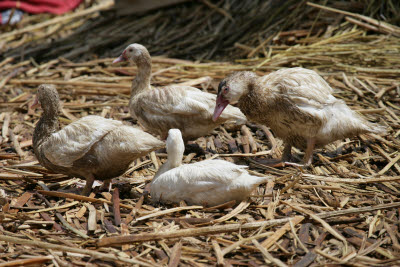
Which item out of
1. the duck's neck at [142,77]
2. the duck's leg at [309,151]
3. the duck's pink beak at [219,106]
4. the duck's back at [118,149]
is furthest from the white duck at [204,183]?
the duck's neck at [142,77]

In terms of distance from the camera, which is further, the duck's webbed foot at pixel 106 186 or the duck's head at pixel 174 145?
the duck's webbed foot at pixel 106 186

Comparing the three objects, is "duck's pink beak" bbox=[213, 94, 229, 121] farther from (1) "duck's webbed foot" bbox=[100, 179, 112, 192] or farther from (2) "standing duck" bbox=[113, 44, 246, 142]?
(1) "duck's webbed foot" bbox=[100, 179, 112, 192]

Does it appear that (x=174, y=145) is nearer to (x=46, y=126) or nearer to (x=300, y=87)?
(x=46, y=126)

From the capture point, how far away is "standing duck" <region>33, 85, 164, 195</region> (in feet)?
12.9

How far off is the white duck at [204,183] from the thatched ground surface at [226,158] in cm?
9

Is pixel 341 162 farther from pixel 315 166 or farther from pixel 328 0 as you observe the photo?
pixel 328 0

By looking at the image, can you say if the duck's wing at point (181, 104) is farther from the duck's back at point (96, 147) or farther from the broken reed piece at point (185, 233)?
the broken reed piece at point (185, 233)

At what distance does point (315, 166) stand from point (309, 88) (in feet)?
2.44

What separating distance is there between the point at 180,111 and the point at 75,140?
4.11 ft

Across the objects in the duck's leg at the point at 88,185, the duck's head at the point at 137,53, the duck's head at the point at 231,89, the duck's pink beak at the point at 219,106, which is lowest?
the duck's leg at the point at 88,185

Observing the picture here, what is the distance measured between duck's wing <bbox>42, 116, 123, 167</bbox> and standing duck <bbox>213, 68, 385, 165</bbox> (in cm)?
111

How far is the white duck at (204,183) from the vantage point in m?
3.66

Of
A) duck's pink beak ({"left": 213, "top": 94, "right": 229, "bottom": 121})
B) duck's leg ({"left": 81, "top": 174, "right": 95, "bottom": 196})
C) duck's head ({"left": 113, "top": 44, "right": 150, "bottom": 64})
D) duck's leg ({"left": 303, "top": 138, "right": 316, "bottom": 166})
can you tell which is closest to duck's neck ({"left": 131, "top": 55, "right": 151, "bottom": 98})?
duck's head ({"left": 113, "top": 44, "right": 150, "bottom": 64})

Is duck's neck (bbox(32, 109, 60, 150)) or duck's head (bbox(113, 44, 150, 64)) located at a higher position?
duck's head (bbox(113, 44, 150, 64))
